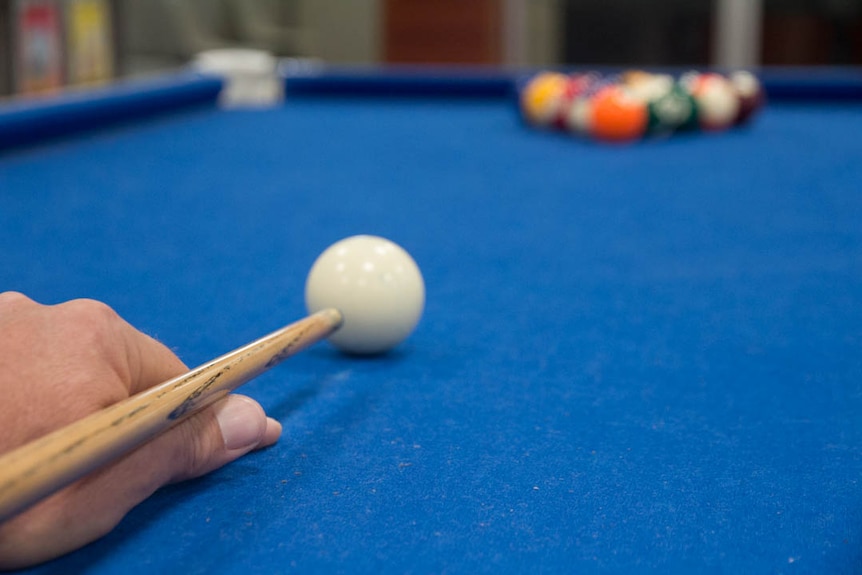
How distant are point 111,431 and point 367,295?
699 mm

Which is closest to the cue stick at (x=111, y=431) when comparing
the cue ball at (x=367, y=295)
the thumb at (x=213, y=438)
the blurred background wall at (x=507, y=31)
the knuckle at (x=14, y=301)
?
the thumb at (x=213, y=438)

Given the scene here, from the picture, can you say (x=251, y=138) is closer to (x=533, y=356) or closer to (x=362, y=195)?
(x=362, y=195)

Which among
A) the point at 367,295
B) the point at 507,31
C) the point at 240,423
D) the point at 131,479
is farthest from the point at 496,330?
the point at 507,31

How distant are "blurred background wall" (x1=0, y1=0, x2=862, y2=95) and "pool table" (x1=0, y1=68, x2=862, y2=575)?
4.50 m

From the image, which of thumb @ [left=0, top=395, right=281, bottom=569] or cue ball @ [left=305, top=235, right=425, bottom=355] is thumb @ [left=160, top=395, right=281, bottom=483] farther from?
cue ball @ [left=305, top=235, right=425, bottom=355]

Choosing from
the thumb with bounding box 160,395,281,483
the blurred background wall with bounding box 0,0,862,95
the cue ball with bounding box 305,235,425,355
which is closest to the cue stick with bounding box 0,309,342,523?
the thumb with bounding box 160,395,281,483

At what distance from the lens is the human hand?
914mm

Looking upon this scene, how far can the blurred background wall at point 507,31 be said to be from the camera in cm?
845

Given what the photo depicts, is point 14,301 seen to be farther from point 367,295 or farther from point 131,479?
point 367,295

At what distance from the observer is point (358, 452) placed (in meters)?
1.20

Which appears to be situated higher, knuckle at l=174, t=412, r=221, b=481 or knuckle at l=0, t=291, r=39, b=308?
knuckle at l=0, t=291, r=39, b=308

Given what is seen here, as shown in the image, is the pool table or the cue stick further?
the pool table

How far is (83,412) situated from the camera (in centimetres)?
96

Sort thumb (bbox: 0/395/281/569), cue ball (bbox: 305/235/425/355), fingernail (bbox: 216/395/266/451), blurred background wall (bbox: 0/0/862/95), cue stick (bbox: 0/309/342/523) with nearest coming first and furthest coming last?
cue stick (bbox: 0/309/342/523) → thumb (bbox: 0/395/281/569) → fingernail (bbox: 216/395/266/451) → cue ball (bbox: 305/235/425/355) → blurred background wall (bbox: 0/0/862/95)
